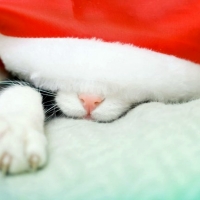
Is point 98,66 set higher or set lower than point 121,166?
higher

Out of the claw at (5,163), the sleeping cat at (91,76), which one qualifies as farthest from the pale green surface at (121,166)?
the sleeping cat at (91,76)

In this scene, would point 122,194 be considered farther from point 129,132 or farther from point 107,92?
point 107,92

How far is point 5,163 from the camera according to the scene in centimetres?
49

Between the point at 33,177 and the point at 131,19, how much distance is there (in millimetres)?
349

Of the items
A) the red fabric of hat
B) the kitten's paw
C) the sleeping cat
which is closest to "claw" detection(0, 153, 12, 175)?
the kitten's paw

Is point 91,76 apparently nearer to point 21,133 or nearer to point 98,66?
point 98,66

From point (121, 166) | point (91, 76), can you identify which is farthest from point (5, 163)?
point (91, 76)

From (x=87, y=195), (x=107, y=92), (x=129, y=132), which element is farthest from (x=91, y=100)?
(x=87, y=195)

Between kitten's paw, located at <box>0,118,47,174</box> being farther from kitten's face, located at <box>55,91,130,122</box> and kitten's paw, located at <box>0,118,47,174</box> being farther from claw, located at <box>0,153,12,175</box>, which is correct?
kitten's face, located at <box>55,91,130,122</box>

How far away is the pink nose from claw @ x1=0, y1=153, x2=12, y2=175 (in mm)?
227

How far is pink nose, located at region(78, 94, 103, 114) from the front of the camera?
699 mm

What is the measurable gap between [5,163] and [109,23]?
0.32 meters

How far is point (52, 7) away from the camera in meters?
0.73

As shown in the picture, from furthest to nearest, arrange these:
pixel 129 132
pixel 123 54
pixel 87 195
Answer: pixel 123 54
pixel 129 132
pixel 87 195
